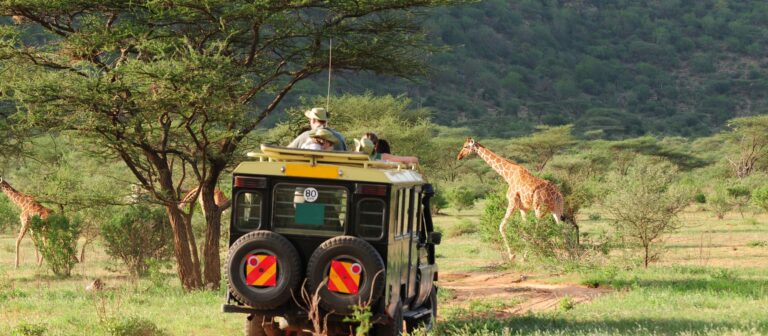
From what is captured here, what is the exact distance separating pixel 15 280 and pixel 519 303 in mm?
8549

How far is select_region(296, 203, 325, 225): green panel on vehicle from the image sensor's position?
8.12 meters

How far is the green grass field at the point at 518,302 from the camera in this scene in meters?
9.56

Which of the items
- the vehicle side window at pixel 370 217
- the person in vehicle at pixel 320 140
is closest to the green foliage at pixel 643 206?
the person in vehicle at pixel 320 140

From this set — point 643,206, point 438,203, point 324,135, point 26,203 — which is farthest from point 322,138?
point 438,203

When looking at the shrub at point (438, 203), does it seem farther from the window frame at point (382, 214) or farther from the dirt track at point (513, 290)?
the window frame at point (382, 214)

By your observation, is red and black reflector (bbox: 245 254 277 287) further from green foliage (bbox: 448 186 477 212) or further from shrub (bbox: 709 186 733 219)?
green foliage (bbox: 448 186 477 212)

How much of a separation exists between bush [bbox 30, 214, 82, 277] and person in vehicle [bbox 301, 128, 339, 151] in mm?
9542

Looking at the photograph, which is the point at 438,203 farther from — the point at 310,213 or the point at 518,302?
the point at 310,213

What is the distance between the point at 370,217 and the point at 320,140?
4.40ft

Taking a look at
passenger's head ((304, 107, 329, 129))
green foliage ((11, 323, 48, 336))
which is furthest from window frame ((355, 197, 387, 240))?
green foliage ((11, 323, 48, 336))

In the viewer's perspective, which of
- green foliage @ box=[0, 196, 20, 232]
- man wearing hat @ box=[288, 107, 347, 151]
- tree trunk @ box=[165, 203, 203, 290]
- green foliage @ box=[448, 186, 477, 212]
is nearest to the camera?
man wearing hat @ box=[288, 107, 347, 151]

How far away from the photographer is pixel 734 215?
1319 inches

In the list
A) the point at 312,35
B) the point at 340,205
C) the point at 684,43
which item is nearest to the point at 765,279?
the point at 312,35

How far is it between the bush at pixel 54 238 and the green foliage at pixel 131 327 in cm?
862
